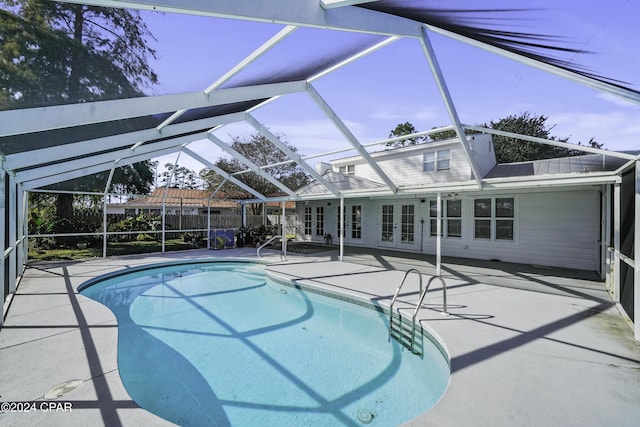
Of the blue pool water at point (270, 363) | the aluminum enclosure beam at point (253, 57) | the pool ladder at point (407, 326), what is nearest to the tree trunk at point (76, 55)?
the aluminum enclosure beam at point (253, 57)

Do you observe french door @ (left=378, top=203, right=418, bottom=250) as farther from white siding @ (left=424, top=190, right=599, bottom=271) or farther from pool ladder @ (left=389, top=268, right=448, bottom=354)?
pool ladder @ (left=389, top=268, right=448, bottom=354)

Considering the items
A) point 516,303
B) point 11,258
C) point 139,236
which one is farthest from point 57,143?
point 139,236

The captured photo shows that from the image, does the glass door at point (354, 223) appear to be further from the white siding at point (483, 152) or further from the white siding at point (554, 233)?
the white siding at point (554, 233)

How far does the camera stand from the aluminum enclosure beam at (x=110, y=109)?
2.83 m

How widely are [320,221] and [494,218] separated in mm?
7808

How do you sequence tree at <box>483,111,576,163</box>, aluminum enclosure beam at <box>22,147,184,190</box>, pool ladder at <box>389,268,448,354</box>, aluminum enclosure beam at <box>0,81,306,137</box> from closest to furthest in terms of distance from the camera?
aluminum enclosure beam at <box>0,81,306,137</box> → pool ladder at <box>389,268,448,354</box> → aluminum enclosure beam at <box>22,147,184,190</box> → tree at <box>483,111,576,163</box>

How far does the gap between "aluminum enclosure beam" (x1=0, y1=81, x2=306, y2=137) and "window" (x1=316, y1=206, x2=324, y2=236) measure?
9848 mm

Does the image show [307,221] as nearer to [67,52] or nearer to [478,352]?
[478,352]

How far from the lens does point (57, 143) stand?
15.0ft

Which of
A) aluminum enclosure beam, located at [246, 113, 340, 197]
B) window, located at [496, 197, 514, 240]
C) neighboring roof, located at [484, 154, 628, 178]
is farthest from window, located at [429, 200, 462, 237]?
aluminum enclosure beam, located at [246, 113, 340, 197]

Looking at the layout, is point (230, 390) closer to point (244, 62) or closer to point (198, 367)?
point (198, 367)

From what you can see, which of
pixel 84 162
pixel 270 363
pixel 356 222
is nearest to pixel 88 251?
pixel 84 162

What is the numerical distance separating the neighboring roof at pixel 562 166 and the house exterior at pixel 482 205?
0.02m

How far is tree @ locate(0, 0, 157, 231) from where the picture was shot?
1.96 m
